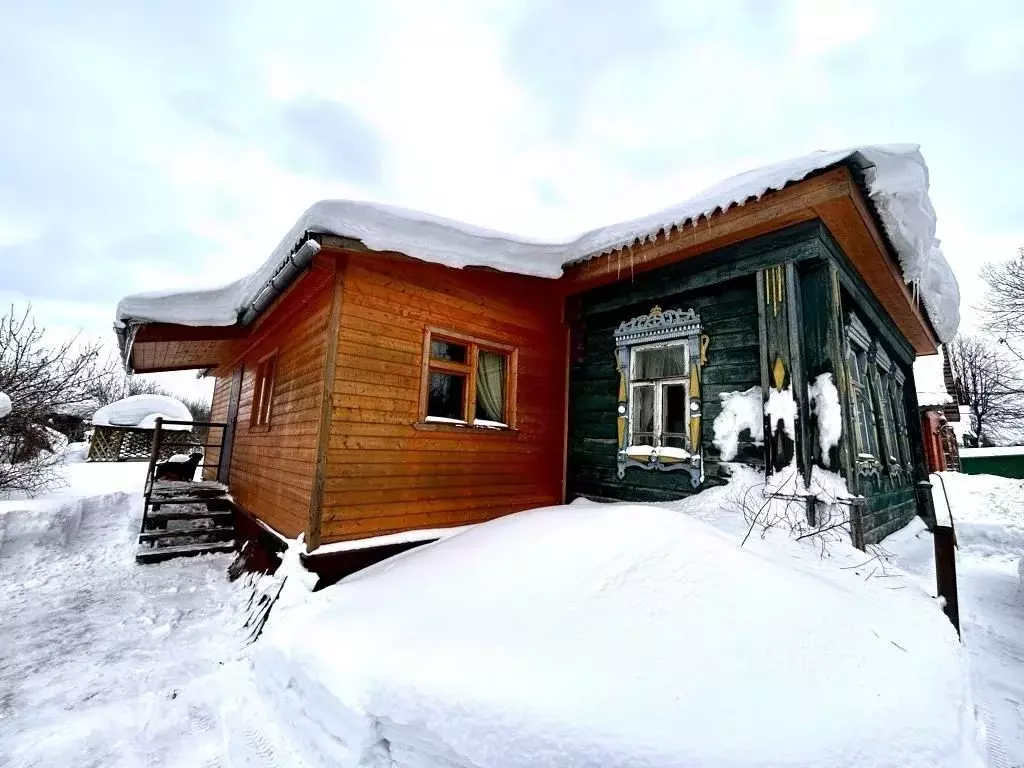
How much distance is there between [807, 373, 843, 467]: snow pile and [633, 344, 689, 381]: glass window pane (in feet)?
4.59

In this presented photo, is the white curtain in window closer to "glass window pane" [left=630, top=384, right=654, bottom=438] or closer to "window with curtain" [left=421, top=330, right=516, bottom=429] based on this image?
"window with curtain" [left=421, top=330, right=516, bottom=429]

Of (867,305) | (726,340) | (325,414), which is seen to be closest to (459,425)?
(325,414)

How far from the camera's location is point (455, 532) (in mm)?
5305

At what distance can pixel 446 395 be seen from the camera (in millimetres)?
5797

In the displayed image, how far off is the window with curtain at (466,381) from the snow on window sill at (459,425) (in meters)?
0.01

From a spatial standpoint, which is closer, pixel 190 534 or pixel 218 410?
pixel 190 534

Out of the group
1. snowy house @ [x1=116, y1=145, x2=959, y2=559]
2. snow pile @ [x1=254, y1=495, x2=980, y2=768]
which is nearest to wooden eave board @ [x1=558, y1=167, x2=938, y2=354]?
snowy house @ [x1=116, y1=145, x2=959, y2=559]

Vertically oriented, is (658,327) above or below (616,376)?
above

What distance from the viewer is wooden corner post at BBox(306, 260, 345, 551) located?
4.41 m

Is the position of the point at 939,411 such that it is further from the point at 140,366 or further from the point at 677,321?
the point at 140,366

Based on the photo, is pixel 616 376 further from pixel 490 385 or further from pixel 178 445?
pixel 178 445

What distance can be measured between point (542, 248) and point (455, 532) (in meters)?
3.63

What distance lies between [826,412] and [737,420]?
2.75 feet

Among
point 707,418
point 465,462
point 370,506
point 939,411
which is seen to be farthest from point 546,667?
point 939,411
